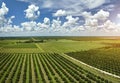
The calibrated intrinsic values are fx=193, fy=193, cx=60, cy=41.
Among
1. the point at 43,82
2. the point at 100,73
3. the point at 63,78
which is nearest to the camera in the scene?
the point at 43,82

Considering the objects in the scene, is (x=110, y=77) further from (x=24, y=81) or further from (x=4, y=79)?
(x=4, y=79)

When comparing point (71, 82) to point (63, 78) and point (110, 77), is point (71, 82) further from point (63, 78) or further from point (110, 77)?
point (110, 77)

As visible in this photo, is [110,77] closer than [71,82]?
No

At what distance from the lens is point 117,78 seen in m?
45.3

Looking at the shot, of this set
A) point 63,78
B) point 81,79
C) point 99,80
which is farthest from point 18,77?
point 99,80

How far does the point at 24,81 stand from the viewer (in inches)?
1649

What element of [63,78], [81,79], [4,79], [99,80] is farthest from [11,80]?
[99,80]

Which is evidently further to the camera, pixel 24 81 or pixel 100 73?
pixel 100 73

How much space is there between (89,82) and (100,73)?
420 inches

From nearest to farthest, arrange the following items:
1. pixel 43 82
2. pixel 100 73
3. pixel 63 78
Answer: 1. pixel 43 82
2. pixel 63 78
3. pixel 100 73

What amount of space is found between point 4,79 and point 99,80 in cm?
2124

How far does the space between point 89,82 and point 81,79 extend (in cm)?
278

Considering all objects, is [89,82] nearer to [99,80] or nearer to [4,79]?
[99,80]

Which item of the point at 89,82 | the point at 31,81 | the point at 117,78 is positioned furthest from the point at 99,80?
the point at 31,81
